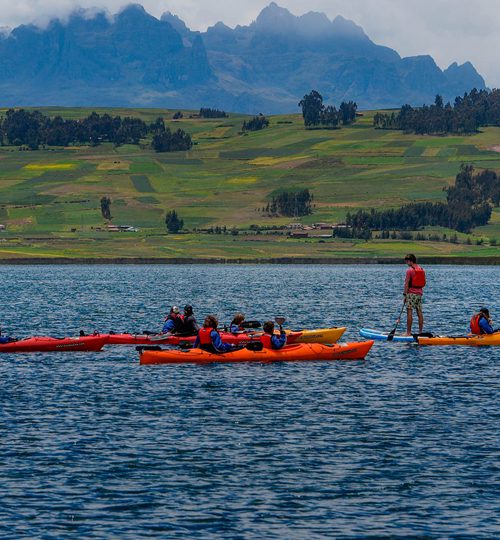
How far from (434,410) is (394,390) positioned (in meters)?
5.23

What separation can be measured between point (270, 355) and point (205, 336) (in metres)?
3.76

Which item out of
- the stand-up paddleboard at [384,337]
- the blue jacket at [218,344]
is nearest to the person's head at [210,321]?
the blue jacket at [218,344]

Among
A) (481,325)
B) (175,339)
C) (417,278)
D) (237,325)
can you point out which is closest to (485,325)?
(481,325)

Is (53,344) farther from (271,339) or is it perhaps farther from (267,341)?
(271,339)

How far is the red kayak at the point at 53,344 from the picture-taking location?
62.5 metres

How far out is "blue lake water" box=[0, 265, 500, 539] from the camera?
97.1ft

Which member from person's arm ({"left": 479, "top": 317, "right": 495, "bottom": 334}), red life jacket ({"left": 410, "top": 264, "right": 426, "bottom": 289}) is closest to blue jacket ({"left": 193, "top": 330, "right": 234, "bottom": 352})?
red life jacket ({"left": 410, "top": 264, "right": 426, "bottom": 289})

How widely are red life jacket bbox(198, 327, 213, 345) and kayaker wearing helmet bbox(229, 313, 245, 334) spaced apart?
364cm

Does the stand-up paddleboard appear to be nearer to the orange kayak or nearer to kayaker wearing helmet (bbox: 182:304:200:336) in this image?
the orange kayak

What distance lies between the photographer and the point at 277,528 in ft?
94.5

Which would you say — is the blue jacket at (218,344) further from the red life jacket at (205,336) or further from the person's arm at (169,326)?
the person's arm at (169,326)

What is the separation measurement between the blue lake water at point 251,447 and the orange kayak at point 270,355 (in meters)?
Result: 0.53

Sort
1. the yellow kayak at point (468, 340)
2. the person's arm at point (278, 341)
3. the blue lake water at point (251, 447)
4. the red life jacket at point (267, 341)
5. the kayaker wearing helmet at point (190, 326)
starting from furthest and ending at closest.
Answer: the yellow kayak at point (468, 340) < the kayaker wearing helmet at point (190, 326) < the red life jacket at point (267, 341) < the person's arm at point (278, 341) < the blue lake water at point (251, 447)

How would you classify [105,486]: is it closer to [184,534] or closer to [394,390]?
[184,534]
